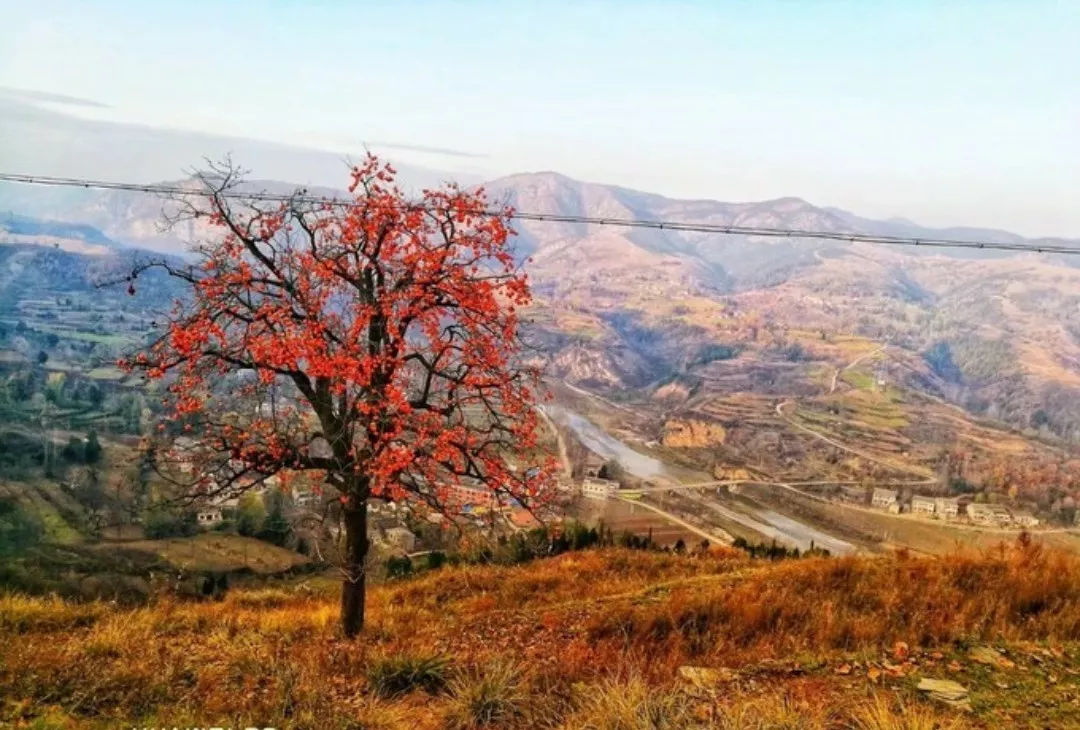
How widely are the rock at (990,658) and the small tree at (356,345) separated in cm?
475

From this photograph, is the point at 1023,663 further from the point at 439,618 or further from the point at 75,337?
the point at 75,337

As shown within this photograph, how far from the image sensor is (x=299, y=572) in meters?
32.8

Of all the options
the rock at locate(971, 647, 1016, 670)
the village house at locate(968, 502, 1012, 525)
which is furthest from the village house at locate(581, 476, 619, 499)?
the rock at locate(971, 647, 1016, 670)

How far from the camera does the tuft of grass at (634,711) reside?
460cm

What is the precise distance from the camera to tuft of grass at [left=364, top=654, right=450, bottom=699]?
6.16 m

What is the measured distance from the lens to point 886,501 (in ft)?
143

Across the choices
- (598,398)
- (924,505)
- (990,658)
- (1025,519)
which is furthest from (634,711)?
(598,398)

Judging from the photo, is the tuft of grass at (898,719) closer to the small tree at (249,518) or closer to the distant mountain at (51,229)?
the small tree at (249,518)

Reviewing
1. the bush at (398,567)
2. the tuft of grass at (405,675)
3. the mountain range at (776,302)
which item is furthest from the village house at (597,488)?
the tuft of grass at (405,675)

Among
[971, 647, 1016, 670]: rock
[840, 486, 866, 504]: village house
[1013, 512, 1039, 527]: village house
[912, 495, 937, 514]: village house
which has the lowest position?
[840, 486, 866, 504]: village house

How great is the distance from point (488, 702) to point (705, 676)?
196 cm

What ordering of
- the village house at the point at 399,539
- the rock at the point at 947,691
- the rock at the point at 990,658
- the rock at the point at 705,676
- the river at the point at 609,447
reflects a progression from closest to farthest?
the rock at the point at 947,691
the rock at the point at 705,676
the rock at the point at 990,658
the village house at the point at 399,539
the river at the point at 609,447

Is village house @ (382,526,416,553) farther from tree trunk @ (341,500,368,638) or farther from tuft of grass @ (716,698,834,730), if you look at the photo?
tuft of grass @ (716,698,834,730)

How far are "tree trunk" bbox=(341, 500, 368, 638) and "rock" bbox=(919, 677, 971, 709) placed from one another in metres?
6.02
